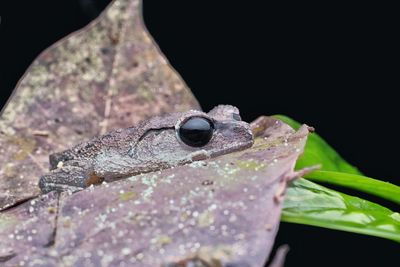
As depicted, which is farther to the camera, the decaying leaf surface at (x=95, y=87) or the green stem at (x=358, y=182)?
the decaying leaf surface at (x=95, y=87)

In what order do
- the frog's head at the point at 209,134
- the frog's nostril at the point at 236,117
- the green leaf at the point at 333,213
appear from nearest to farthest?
the green leaf at the point at 333,213 → the frog's head at the point at 209,134 → the frog's nostril at the point at 236,117

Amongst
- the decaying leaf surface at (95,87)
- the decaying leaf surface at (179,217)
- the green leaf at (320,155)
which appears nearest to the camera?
the decaying leaf surface at (179,217)

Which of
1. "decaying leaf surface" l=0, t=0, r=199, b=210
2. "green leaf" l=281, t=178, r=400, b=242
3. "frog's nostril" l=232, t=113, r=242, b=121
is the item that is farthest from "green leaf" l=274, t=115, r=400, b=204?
"decaying leaf surface" l=0, t=0, r=199, b=210

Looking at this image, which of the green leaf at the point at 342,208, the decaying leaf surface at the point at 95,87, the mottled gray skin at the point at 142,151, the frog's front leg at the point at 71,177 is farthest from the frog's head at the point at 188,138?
the decaying leaf surface at the point at 95,87

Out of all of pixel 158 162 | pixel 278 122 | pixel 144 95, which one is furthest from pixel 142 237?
pixel 144 95

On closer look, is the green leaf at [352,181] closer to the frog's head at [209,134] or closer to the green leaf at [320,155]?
the green leaf at [320,155]

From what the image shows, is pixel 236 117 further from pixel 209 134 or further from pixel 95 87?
pixel 95 87

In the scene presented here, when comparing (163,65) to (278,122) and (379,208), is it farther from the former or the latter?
(379,208)

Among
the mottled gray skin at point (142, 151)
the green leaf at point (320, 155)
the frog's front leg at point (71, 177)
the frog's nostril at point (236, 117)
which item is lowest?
the green leaf at point (320, 155)

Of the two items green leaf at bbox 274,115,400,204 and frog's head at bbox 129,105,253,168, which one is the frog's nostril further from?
green leaf at bbox 274,115,400,204
